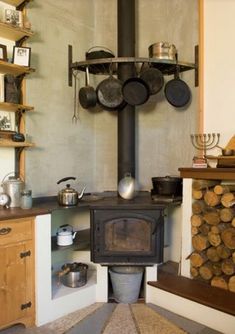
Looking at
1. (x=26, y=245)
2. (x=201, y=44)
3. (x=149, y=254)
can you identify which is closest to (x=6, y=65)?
(x=26, y=245)

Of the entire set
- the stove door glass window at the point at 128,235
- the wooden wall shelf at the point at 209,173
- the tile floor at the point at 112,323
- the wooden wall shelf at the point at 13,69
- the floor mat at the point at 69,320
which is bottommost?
the floor mat at the point at 69,320

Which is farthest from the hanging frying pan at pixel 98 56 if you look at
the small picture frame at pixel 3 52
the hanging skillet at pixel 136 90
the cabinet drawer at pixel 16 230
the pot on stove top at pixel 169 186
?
the cabinet drawer at pixel 16 230

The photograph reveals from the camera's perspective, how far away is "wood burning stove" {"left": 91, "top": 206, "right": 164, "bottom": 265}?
2.30 m

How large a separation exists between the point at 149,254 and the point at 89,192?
102 cm

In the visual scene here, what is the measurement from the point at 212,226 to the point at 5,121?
6.01 ft

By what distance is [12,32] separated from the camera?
2.26 meters

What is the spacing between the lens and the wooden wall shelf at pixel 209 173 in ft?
6.86

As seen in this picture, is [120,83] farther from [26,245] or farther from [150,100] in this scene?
[26,245]

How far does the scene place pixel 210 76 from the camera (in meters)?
2.55

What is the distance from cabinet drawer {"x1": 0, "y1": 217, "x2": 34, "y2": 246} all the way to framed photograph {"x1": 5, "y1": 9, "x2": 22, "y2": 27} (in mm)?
1477

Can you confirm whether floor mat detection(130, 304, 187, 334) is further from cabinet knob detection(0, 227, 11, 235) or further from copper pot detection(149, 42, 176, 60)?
copper pot detection(149, 42, 176, 60)

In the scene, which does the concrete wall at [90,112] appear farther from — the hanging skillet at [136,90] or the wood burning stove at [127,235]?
the wood burning stove at [127,235]

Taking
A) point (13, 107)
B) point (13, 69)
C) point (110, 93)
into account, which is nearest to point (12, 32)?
point (13, 69)

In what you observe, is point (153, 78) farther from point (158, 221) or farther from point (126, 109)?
point (158, 221)
